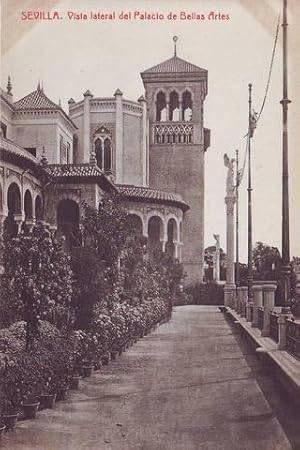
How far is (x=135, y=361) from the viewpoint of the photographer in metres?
10.6

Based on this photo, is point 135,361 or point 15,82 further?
point 135,361

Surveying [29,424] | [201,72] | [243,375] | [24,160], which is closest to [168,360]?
[243,375]

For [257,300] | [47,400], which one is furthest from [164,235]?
[47,400]

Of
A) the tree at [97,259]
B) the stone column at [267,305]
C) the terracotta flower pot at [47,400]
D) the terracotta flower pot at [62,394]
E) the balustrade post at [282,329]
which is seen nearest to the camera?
the terracotta flower pot at [47,400]

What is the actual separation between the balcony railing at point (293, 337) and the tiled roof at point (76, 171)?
38.7 feet

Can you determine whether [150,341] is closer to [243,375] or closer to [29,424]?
[243,375]

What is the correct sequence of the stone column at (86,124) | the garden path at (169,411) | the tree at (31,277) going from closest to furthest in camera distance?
the garden path at (169,411) → the tree at (31,277) → the stone column at (86,124)

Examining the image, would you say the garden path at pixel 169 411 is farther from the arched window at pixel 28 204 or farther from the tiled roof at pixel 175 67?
the tiled roof at pixel 175 67

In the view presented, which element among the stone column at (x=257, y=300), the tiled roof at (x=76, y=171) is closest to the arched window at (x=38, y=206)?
the tiled roof at (x=76, y=171)

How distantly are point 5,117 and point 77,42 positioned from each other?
540 inches

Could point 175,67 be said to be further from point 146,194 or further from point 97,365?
point 97,365

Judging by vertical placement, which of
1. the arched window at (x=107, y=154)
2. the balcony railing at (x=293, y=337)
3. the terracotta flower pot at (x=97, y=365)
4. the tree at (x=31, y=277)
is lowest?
the terracotta flower pot at (x=97, y=365)

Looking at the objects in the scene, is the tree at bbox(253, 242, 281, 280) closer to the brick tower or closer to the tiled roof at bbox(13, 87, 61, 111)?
the brick tower

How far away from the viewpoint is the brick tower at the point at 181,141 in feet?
115
